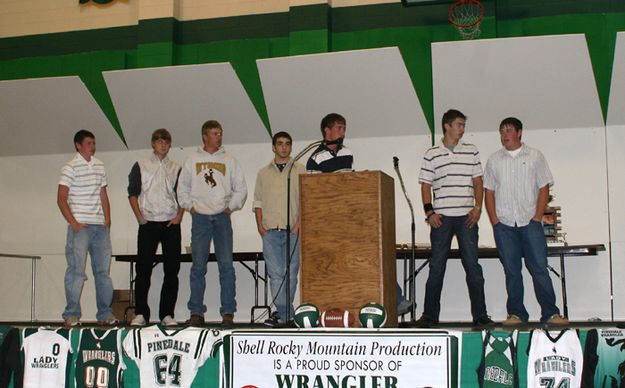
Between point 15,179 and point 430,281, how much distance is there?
598 centimetres

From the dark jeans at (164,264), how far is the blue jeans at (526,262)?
275cm

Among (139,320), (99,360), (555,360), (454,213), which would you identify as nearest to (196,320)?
(139,320)

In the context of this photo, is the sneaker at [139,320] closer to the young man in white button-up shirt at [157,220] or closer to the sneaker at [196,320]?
the young man in white button-up shirt at [157,220]

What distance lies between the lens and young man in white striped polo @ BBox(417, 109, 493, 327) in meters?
5.73

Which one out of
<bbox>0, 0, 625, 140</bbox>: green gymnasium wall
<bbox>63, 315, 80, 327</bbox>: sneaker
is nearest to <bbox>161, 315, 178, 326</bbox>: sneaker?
<bbox>63, 315, 80, 327</bbox>: sneaker

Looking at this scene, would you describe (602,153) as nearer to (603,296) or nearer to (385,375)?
(603,296)

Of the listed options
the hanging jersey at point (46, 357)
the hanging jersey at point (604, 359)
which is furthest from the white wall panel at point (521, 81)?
the hanging jersey at point (46, 357)

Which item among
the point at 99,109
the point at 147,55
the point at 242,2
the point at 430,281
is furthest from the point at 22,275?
the point at 430,281

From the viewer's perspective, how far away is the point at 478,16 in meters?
7.87

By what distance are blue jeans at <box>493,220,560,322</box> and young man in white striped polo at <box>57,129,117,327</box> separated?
3.29 meters

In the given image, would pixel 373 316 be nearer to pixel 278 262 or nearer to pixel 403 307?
pixel 403 307

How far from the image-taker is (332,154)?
552 cm

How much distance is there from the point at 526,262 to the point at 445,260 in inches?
25.0

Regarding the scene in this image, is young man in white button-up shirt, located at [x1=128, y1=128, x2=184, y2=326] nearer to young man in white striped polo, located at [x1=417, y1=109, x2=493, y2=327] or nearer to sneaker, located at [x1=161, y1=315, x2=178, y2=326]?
sneaker, located at [x1=161, y1=315, x2=178, y2=326]
